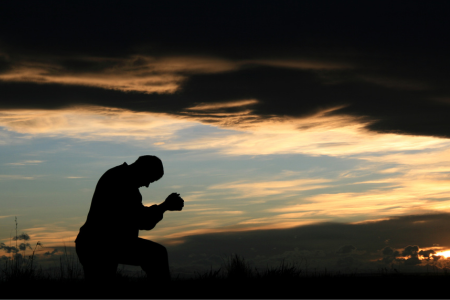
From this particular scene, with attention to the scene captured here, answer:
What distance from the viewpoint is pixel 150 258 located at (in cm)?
496

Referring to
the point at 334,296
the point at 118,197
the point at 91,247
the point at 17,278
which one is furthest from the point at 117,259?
the point at 17,278

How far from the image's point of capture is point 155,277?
501 centimetres

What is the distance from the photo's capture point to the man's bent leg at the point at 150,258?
496cm

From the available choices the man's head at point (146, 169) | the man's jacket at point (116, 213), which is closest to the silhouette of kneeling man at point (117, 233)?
the man's jacket at point (116, 213)

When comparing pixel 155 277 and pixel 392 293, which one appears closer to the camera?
pixel 155 277

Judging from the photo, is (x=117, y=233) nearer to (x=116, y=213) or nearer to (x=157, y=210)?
(x=116, y=213)

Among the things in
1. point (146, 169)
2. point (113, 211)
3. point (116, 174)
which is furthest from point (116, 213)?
point (146, 169)

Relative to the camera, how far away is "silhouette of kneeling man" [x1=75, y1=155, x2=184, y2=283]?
4.95 meters

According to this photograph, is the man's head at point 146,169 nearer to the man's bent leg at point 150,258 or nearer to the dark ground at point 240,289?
the man's bent leg at point 150,258

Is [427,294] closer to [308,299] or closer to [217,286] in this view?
[308,299]

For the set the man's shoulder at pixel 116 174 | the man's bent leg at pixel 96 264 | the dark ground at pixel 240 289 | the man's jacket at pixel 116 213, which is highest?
the man's shoulder at pixel 116 174

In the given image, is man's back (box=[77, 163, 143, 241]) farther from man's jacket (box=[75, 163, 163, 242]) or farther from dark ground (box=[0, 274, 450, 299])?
dark ground (box=[0, 274, 450, 299])

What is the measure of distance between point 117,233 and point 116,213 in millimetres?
225

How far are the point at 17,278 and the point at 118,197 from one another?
3.43m
